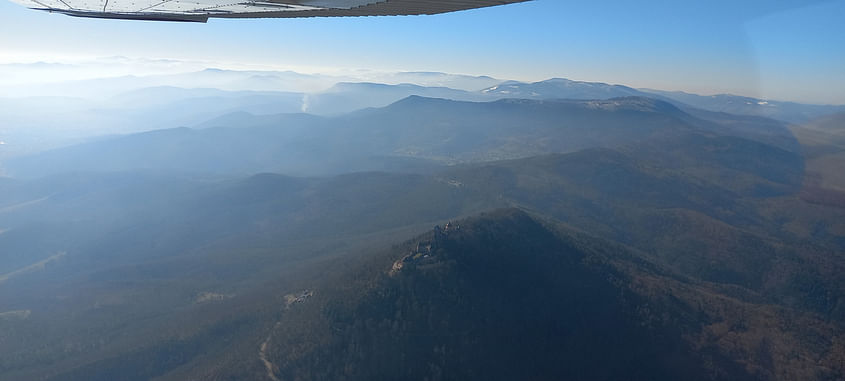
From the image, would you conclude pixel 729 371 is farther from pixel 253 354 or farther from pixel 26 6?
pixel 26 6

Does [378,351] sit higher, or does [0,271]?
[378,351]

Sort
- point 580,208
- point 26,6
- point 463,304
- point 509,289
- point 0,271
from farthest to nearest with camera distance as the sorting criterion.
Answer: point 580,208 < point 0,271 < point 509,289 < point 463,304 < point 26,6

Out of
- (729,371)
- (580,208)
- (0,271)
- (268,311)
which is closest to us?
(729,371)

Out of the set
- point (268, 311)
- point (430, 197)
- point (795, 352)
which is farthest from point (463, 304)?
point (430, 197)

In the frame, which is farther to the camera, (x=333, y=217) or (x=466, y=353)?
(x=333, y=217)

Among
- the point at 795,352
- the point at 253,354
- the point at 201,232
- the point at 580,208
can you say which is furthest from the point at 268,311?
the point at 580,208

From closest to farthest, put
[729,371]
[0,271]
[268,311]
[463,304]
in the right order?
[729,371] → [463,304] → [268,311] → [0,271]

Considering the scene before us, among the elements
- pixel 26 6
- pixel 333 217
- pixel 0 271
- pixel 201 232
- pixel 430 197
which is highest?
pixel 26 6

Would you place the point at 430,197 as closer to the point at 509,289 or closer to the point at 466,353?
the point at 509,289

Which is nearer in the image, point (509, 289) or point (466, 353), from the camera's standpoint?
point (466, 353)
